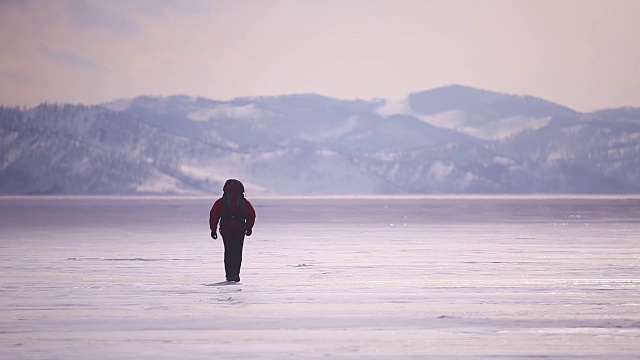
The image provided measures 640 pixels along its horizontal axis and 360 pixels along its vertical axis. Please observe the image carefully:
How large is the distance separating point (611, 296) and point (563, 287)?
4.50ft

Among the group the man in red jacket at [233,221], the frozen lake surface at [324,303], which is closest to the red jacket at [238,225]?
the man in red jacket at [233,221]

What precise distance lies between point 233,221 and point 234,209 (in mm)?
180

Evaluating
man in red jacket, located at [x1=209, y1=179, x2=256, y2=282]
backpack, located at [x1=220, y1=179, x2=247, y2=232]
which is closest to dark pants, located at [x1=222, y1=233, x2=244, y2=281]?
man in red jacket, located at [x1=209, y1=179, x2=256, y2=282]

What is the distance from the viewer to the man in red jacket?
54.3ft

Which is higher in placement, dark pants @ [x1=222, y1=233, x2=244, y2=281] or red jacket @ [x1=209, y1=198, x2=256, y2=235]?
red jacket @ [x1=209, y1=198, x2=256, y2=235]

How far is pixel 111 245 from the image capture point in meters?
26.8

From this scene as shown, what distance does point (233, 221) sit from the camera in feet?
54.7

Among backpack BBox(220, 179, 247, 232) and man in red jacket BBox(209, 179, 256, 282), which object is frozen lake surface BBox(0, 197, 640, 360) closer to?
man in red jacket BBox(209, 179, 256, 282)

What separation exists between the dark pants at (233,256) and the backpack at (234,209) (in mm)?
137

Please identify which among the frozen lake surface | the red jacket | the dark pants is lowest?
the frozen lake surface

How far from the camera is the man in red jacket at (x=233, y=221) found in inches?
652

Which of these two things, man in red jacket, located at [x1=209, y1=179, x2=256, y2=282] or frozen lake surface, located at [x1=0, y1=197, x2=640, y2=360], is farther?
man in red jacket, located at [x1=209, y1=179, x2=256, y2=282]

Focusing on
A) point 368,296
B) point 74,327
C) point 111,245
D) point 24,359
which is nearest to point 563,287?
point 368,296

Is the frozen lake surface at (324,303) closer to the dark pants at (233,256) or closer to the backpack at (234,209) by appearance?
the dark pants at (233,256)
